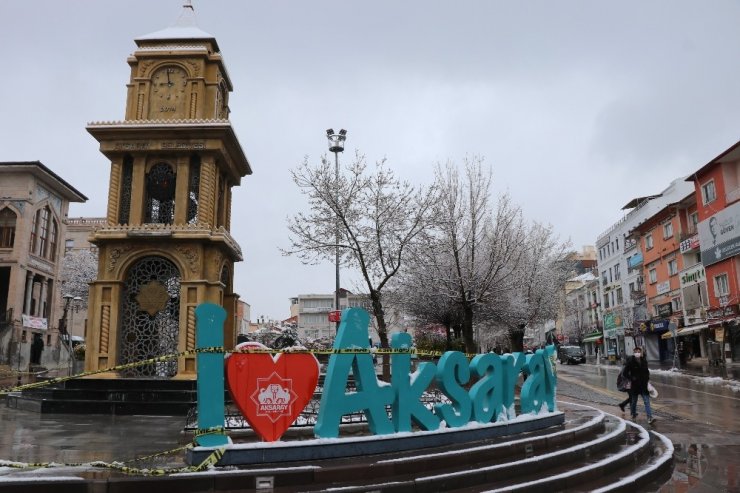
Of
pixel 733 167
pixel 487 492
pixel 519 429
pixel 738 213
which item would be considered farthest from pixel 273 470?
pixel 733 167

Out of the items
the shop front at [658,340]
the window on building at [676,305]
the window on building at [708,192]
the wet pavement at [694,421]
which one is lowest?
the wet pavement at [694,421]

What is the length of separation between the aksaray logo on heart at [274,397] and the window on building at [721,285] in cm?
3454

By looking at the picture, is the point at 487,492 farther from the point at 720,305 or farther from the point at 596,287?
the point at 596,287

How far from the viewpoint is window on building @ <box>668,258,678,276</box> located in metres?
42.6

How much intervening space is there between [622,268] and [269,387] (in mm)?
55604

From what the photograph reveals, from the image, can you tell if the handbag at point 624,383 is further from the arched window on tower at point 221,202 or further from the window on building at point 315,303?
the window on building at point 315,303

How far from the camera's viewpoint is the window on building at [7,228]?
130ft

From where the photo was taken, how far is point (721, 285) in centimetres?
3516

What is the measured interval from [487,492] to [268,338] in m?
16.9

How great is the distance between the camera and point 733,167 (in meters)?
34.2

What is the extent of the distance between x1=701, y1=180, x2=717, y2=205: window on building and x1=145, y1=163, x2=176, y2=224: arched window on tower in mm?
32772

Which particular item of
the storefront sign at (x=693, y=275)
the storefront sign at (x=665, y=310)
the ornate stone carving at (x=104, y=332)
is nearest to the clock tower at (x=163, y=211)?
the ornate stone carving at (x=104, y=332)

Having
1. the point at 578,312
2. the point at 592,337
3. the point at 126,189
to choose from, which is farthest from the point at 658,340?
the point at 126,189

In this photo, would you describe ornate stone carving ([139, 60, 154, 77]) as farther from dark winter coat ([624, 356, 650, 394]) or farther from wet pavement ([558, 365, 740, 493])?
wet pavement ([558, 365, 740, 493])
